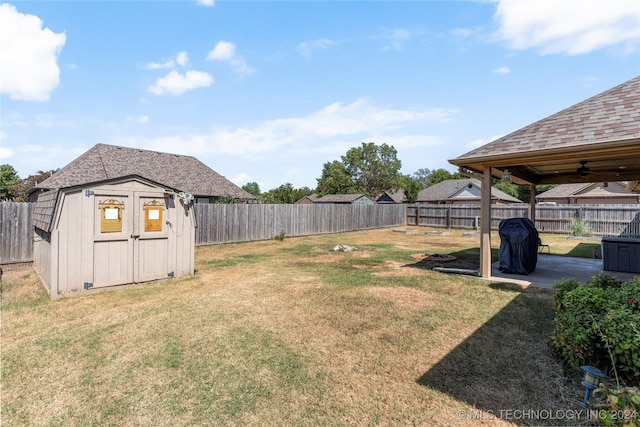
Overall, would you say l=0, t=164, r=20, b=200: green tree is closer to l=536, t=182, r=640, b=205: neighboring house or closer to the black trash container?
the black trash container

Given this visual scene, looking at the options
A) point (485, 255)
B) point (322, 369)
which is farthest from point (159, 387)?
point (485, 255)

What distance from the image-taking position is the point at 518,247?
696cm

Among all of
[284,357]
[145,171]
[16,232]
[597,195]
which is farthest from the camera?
[597,195]

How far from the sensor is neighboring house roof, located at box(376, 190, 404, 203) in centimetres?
4359

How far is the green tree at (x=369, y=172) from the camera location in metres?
54.3

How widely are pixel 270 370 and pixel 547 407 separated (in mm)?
2416

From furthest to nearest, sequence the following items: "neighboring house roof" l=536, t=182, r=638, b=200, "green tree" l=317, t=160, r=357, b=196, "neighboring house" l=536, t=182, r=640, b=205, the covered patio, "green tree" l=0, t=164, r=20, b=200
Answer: "green tree" l=317, t=160, r=357, b=196 < "neighboring house roof" l=536, t=182, r=638, b=200 < "neighboring house" l=536, t=182, r=640, b=205 < "green tree" l=0, t=164, r=20, b=200 < the covered patio

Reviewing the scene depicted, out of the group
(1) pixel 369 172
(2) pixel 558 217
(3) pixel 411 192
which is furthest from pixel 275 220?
(1) pixel 369 172

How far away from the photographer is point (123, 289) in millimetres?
5867

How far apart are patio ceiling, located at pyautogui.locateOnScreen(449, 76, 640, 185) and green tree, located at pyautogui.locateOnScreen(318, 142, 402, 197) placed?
47170 mm

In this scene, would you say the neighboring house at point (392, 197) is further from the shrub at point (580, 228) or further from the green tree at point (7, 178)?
the green tree at point (7, 178)

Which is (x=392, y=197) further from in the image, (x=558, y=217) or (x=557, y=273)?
(x=557, y=273)

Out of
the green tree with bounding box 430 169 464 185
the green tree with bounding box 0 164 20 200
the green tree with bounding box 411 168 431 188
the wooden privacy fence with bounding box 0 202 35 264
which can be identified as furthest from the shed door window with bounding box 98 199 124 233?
the green tree with bounding box 411 168 431 188

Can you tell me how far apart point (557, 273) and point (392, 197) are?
42.7 meters
